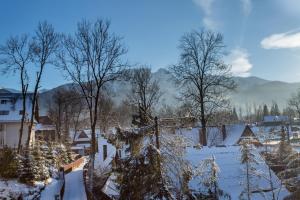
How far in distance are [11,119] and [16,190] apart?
1718 cm

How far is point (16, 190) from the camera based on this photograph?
19.0 meters

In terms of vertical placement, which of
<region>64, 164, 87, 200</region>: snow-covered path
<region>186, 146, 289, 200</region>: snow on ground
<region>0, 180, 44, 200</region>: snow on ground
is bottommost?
<region>64, 164, 87, 200</region>: snow-covered path

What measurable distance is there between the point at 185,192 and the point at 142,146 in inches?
66.0

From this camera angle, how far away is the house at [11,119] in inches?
1367

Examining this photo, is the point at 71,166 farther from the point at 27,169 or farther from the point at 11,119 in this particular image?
the point at 27,169

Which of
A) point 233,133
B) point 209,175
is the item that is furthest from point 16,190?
point 233,133

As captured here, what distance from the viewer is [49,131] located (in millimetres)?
56344

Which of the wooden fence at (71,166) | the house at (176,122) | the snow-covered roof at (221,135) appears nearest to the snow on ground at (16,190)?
the wooden fence at (71,166)

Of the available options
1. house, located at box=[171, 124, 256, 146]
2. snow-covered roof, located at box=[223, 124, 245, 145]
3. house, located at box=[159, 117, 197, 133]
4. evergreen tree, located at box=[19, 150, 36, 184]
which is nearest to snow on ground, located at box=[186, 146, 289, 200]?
house, located at box=[159, 117, 197, 133]

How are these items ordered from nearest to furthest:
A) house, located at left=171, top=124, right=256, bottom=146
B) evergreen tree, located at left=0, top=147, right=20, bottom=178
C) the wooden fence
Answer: evergreen tree, located at left=0, top=147, right=20, bottom=178
the wooden fence
house, located at left=171, top=124, right=256, bottom=146

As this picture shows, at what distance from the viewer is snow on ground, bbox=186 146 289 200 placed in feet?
55.3

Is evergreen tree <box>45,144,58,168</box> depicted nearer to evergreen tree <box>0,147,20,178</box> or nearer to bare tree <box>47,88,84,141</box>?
evergreen tree <box>0,147,20,178</box>

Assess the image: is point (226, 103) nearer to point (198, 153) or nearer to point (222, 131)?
point (222, 131)

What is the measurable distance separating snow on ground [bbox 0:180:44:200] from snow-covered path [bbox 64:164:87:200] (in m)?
3.02
